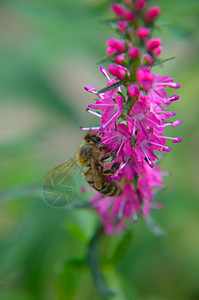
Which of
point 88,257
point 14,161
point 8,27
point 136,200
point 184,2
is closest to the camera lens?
point 136,200

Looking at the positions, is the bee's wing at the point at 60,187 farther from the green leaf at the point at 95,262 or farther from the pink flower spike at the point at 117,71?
the pink flower spike at the point at 117,71

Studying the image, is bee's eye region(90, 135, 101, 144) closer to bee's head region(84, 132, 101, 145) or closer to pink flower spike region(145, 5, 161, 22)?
bee's head region(84, 132, 101, 145)

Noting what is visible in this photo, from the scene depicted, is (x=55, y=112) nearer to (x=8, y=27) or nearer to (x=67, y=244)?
(x=67, y=244)

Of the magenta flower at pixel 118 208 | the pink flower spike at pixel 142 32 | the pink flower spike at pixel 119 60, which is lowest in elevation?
the magenta flower at pixel 118 208

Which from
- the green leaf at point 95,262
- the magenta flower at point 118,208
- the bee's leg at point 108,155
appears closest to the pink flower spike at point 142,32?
the bee's leg at point 108,155

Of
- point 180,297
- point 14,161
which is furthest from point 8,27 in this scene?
point 180,297

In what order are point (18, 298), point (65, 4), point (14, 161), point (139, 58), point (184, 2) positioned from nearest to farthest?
point (139, 58)
point (184, 2)
point (18, 298)
point (65, 4)
point (14, 161)
